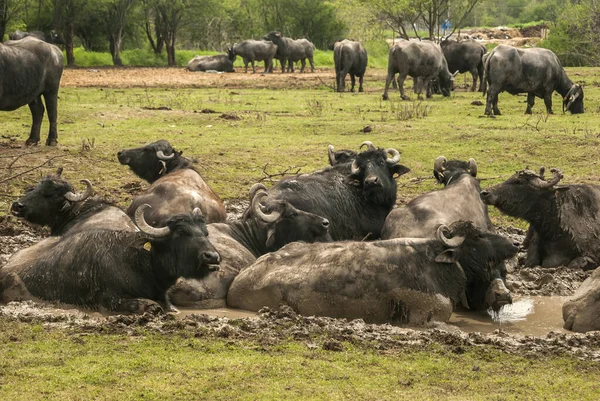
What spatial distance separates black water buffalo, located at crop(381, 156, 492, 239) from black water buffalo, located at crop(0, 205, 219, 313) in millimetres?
2491

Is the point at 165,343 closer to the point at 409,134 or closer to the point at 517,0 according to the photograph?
the point at 409,134

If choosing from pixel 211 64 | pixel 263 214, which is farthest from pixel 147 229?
pixel 211 64

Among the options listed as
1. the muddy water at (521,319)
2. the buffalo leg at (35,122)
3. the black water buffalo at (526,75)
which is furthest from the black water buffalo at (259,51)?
the muddy water at (521,319)

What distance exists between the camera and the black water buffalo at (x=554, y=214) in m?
10.3

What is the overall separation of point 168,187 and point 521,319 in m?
4.13

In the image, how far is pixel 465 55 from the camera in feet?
113

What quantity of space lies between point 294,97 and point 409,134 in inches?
383

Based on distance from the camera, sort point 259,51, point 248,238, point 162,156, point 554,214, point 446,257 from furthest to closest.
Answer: point 259,51 → point 162,156 → point 554,214 → point 248,238 → point 446,257

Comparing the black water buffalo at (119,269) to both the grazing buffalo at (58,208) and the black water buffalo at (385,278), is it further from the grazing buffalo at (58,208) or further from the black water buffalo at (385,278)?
the grazing buffalo at (58,208)

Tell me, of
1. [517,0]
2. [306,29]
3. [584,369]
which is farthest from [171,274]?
[517,0]

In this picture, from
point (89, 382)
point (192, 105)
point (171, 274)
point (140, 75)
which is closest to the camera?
point (89, 382)

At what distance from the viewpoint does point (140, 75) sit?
37875 mm

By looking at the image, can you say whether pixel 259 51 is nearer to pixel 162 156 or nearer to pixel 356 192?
pixel 162 156

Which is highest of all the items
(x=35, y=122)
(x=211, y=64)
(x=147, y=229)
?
(x=147, y=229)
